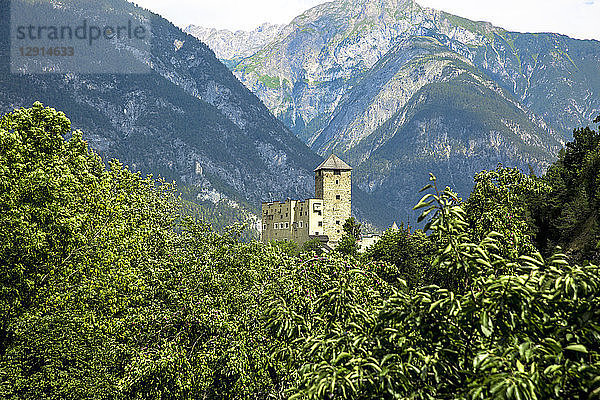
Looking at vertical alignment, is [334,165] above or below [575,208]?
above

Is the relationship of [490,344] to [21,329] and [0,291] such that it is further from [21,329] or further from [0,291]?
[0,291]

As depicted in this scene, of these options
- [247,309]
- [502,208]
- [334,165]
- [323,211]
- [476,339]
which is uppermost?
[334,165]

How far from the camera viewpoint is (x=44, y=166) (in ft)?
79.4

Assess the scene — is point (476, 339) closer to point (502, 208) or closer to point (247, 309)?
point (247, 309)

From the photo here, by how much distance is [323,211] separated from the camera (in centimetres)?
11469

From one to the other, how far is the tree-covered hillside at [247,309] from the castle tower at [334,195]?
7859cm

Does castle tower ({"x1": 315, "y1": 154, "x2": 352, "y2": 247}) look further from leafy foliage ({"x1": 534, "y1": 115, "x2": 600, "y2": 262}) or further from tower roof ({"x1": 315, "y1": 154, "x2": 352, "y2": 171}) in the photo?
leafy foliage ({"x1": 534, "y1": 115, "x2": 600, "y2": 262})

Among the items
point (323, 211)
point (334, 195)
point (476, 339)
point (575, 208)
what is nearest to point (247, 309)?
point (476, 339)

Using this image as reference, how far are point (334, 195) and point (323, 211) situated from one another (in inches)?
176

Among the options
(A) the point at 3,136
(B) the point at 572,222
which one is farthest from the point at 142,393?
(B) the point at 572,222

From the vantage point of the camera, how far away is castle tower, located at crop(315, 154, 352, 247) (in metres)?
115

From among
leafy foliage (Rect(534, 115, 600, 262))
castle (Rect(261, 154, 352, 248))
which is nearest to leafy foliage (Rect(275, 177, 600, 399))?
leafy foliage (Rect(534, 115, 600, 262))

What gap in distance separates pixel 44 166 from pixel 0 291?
5.21 meters

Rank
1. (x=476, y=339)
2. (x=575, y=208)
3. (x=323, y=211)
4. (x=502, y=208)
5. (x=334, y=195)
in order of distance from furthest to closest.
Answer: (x=334, y=195)
(x=323, y=211)
(x=575, y=208)
(x=502, y=208)
(x=476, y=339)
